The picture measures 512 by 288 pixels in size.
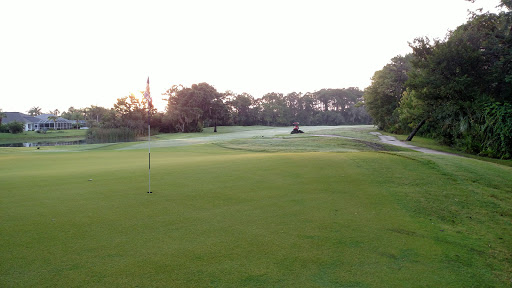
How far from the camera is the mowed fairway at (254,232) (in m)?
4.14

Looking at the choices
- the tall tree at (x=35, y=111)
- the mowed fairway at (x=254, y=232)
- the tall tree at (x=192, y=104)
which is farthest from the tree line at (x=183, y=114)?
the mowed fairway at (x=254, y=232)

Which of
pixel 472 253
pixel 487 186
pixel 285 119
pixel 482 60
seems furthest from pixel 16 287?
pixel 285 119

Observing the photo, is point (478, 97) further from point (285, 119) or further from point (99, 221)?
point (285, 119)

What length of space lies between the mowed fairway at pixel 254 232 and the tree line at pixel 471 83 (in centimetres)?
1539

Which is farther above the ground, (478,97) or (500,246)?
(478,97)

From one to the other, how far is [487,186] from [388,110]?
149ft

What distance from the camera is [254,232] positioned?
18.5ft

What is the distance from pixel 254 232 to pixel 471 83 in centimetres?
2768

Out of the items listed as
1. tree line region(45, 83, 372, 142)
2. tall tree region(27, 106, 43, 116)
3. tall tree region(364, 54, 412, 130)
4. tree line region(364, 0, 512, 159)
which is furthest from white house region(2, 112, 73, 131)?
tree line region(364, 0, 512, 159)

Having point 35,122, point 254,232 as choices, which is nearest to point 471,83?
point 254,232

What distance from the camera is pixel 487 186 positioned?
10.6m

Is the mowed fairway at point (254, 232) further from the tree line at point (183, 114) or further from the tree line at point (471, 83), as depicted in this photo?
the tree line at point (183, 114)

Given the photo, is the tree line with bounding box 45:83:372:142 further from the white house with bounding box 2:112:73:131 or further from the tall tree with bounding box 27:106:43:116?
the tall tree with bounding box 27:106:43:116

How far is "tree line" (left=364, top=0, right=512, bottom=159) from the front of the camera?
2295 centimetres
